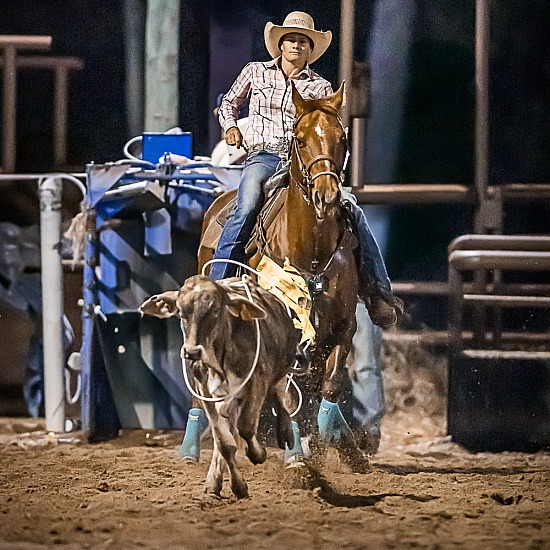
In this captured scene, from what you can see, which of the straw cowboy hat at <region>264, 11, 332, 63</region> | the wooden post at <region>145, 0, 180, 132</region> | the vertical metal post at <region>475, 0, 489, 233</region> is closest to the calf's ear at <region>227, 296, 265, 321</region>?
the straw cowboy hat at <region>264, 11, 332, 63</region>

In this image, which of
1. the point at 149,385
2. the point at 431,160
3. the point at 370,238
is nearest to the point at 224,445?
the point at 370,238

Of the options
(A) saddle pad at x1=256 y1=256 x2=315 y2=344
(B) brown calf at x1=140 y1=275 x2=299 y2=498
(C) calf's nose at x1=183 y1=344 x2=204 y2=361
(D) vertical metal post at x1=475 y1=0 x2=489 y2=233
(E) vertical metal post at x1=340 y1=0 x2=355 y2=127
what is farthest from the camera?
(D) vertical metal post at x1=475 y1=0 x2=489 y2=233

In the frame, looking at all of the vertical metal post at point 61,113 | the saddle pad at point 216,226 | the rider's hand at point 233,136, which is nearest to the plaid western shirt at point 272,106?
the rider's hand at point 233,136

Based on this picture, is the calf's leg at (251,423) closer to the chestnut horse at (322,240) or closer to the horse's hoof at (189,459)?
the chestnut horse at (322,240)

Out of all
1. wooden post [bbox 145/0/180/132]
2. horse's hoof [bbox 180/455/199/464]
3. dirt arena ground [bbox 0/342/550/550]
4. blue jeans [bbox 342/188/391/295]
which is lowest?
dirt arena ground [bbox 0/342/550/550]

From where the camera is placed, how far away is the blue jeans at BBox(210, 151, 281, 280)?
196 inches

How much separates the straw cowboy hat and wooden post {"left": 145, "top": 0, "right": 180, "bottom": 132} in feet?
3.27

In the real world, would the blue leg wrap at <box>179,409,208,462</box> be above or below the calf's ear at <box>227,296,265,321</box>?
below

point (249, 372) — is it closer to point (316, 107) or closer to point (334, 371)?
point (334, 371)

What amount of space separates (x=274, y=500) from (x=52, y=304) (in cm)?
247

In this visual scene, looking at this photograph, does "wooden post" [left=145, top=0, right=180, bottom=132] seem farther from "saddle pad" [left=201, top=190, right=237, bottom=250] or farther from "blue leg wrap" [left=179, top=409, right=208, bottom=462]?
"blue leg wrap" [left=179, top=409, right=208, bottom=462]

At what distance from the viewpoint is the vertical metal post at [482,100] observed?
6.04 meters

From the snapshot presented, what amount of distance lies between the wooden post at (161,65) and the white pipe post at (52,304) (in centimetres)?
74

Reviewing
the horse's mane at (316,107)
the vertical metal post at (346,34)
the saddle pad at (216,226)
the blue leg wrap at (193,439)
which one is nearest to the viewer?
the horse's mane at (316,107)
